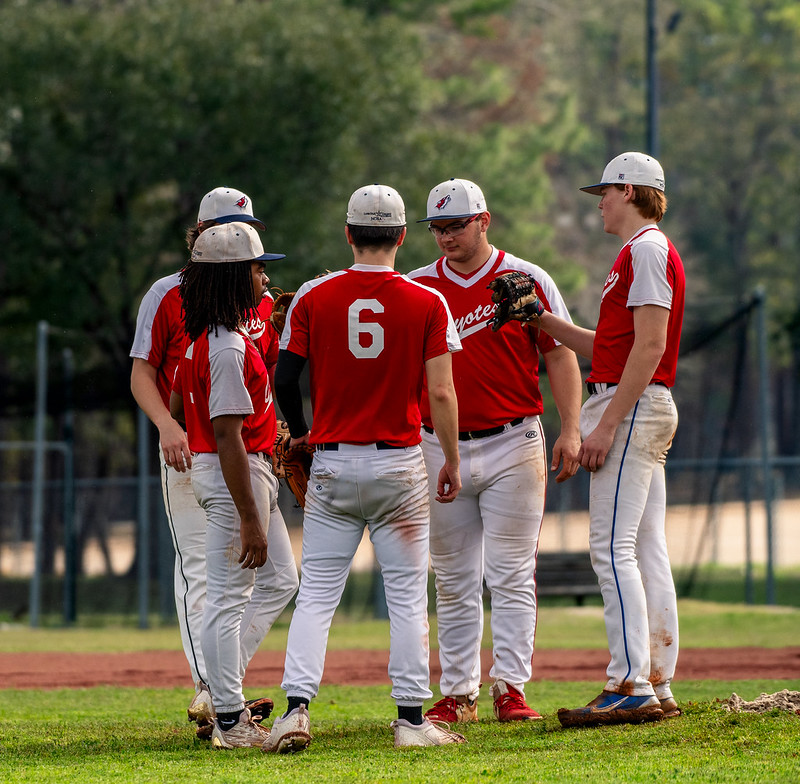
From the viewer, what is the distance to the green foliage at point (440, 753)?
438 centimetres

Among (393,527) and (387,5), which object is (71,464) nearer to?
(393,527)

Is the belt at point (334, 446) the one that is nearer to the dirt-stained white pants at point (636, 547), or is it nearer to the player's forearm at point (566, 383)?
the dirt-stained white pants at point (636, 547)

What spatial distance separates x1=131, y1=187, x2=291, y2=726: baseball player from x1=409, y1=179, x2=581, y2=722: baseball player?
33.8 inches

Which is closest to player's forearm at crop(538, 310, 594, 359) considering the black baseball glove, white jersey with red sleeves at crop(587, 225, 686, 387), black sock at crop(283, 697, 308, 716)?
the black baseball glove

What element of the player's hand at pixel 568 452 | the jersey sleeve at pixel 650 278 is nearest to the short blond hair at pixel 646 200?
the jersey sleeve at pixel 650 278

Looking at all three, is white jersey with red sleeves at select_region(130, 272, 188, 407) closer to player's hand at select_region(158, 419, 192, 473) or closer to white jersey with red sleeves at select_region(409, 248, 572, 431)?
player's hand at select_region(158, 419, 192, 473)

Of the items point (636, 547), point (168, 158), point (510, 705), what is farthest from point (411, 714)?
point (168, 158)

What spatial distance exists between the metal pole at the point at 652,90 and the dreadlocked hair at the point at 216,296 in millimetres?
12640

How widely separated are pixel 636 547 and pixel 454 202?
71.8 inches

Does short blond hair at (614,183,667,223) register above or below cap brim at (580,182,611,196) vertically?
below

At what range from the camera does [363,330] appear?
5.16 meters

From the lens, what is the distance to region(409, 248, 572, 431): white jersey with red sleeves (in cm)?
601

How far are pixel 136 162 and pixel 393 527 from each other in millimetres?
18501

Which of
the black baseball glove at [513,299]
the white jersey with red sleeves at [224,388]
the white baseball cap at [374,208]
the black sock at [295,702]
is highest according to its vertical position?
the white baseball cap at [374,208]
